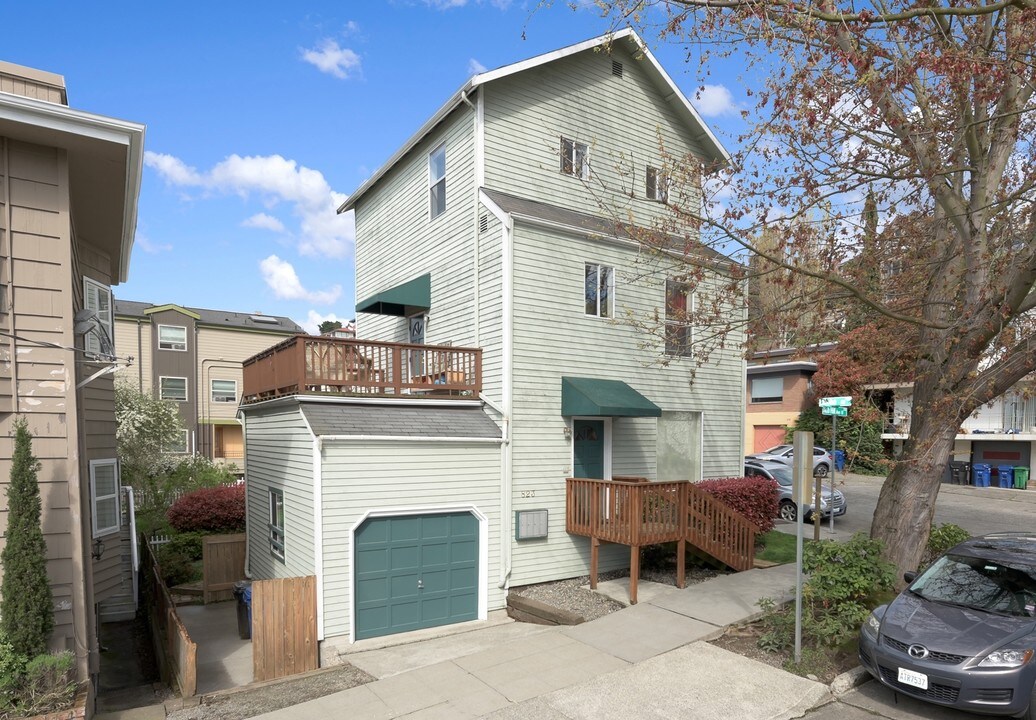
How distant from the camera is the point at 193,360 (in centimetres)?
3172

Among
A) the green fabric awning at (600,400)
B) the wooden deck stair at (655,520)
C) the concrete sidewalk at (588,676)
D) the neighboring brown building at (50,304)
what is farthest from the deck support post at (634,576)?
the neighboring brown building at (50,304)

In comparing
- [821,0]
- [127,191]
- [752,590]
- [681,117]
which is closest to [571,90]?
[681,117]

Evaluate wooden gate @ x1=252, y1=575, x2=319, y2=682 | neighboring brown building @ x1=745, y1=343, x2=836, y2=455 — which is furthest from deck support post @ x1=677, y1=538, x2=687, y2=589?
neighboring brown building @ x1=745, y1=343, x2=836, y2=455

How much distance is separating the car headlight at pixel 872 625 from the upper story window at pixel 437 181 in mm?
10525

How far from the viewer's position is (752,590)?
10234 mm

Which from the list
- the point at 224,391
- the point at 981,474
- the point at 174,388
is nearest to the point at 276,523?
the point at 174,388

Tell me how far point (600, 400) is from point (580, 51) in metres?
7.63

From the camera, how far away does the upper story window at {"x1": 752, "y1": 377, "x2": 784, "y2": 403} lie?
31.3 meters

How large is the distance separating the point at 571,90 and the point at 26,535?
12.2 meters

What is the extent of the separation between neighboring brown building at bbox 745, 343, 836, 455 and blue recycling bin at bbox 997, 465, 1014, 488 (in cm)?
756

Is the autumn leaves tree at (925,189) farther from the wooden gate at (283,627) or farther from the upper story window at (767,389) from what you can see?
the upper story window at (767,389)

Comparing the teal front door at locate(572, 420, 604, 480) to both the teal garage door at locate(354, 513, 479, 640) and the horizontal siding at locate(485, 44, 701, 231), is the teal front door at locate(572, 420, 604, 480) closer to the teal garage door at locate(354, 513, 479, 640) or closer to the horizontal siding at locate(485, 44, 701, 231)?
the teal garage door at locate(354, 513, 479, 640)

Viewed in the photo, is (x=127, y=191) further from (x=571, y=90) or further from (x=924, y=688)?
(x=924, y=688)

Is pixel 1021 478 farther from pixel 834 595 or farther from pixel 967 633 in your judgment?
pixel 967 633
